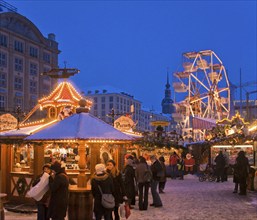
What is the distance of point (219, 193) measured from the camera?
17.7 meters

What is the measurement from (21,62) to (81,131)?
5430cm

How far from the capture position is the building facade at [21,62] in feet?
194

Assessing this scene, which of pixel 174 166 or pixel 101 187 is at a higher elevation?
pixel 101 187

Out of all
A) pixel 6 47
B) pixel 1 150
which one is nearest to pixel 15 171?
pixel 1 150

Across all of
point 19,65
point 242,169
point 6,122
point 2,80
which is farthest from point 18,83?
point 242,169

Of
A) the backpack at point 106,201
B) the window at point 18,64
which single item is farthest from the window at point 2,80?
the backpack at point 106,201

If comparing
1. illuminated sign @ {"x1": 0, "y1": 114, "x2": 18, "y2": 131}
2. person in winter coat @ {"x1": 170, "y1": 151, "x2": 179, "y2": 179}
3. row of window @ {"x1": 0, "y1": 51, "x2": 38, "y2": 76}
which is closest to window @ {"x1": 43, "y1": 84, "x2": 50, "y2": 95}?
row of window @ {"x1": 0, "y1": 51, "x2": 38, "y2": 76}

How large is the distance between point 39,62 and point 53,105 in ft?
169

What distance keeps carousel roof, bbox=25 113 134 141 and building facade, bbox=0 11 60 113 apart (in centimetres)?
4548

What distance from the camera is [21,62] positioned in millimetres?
62938

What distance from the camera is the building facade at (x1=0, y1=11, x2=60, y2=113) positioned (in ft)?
194

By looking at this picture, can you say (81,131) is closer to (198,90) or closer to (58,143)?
(58,143)

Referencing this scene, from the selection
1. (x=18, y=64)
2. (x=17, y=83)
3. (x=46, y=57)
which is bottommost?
(x=17, y=83)

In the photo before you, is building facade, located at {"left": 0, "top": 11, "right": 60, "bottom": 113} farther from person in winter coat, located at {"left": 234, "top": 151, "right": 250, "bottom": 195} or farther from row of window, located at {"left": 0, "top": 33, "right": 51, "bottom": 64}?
person in winter coat, located at {"left": 234, "top": 151, "right": 250, "bottom": 195}
